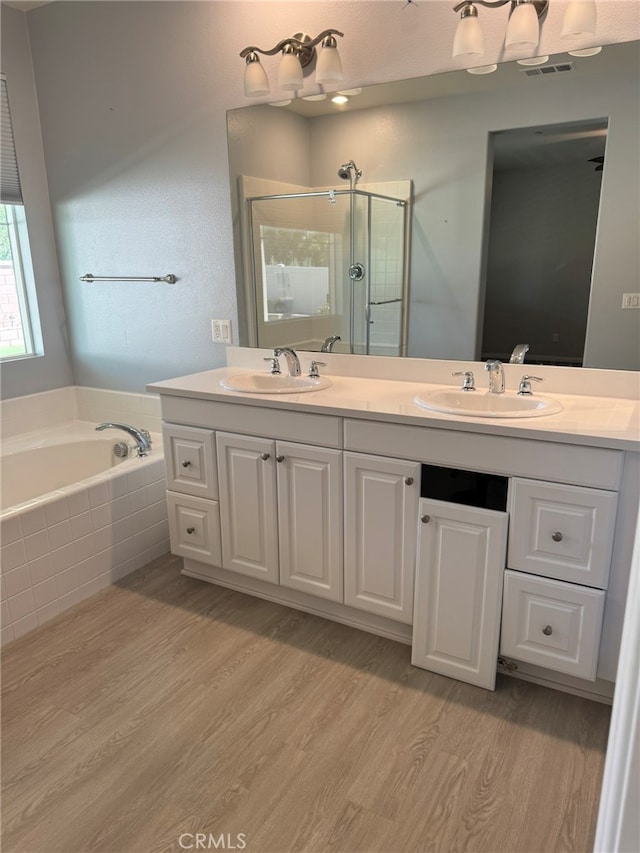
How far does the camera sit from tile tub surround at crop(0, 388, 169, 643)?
2059 mm

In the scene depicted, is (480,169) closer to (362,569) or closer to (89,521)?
(362,569)

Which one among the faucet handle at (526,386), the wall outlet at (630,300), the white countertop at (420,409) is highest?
the wall outlet at (630,300)

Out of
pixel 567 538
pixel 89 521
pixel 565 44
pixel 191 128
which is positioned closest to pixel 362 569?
pixel 567 538

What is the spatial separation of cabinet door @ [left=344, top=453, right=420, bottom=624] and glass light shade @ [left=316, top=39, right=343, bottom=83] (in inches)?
55.0

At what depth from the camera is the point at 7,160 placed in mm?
2918

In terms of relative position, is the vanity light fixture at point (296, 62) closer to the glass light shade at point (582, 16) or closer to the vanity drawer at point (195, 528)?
the glass light shade at point (582, 16)

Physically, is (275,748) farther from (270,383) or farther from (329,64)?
(329,64)

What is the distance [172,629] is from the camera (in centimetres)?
211

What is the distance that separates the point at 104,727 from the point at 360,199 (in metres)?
2.00

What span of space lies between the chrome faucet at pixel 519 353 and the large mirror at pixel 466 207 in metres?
0.01

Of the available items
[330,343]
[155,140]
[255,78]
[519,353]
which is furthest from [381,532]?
[155,140]

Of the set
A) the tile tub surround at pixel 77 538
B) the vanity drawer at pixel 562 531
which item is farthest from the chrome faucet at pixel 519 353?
the tile tub surround at pixel 77 538

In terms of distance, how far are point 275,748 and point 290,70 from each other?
2296 mm

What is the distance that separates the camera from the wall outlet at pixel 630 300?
1.82m
